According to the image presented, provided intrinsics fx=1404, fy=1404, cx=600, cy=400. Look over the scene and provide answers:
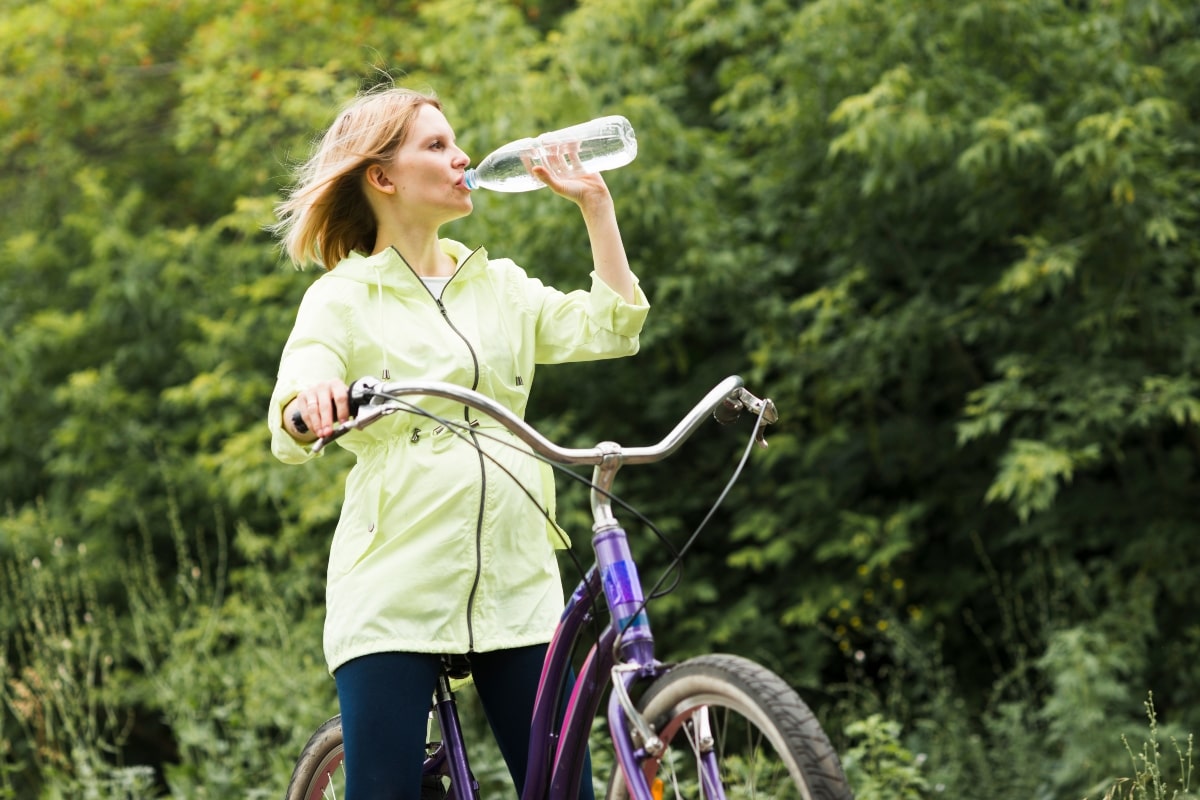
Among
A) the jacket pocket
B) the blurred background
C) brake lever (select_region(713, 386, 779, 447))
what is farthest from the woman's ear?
the blurred background

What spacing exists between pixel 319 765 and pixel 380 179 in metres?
1.14

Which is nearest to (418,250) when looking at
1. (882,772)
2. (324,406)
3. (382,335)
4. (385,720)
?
(382,335)

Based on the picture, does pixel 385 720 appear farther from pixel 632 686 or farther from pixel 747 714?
pixel 747 714

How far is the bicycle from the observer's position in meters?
1.76

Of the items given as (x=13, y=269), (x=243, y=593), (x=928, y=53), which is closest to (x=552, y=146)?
(x=928, y=53)

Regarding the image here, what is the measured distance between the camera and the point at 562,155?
7.79 feet

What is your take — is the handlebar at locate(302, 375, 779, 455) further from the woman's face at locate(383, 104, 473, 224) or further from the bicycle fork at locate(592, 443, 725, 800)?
the woman's face at locate(383, 104, 473, 224)

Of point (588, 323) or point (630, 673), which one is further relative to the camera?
point (588, 323)

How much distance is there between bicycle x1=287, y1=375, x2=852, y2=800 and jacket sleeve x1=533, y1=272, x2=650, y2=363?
→ 34 centimetres

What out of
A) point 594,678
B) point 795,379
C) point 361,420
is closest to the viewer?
point 361,420

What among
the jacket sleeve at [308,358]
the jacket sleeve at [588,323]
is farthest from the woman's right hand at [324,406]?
the jacket sleeve at [588,323]

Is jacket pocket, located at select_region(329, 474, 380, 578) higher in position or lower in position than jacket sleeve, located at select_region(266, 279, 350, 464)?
lower

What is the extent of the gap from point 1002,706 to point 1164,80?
2.63m

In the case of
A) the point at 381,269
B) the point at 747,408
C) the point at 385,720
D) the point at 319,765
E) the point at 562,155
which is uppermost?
the point at 562,155
